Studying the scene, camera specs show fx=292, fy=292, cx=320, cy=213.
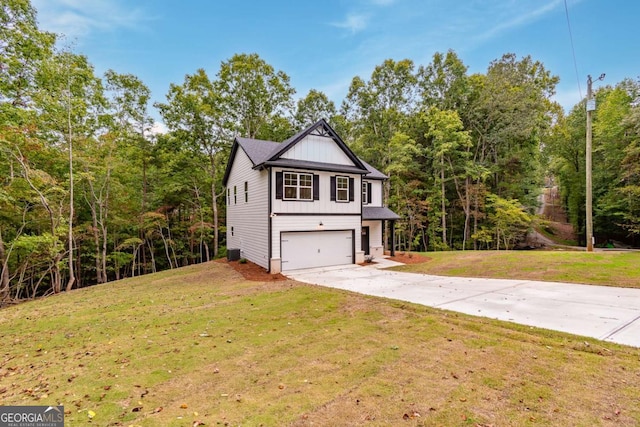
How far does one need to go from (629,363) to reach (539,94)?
30.7m

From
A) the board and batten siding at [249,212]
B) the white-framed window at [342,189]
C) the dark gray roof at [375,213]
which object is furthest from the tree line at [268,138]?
the white-framed window at [342,189]

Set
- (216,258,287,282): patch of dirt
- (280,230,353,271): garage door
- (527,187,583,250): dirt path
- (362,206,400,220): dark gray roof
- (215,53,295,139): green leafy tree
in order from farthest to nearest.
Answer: (527,187,583,250): dirt path < (215,53,295,139): green leafy tree < (362,206,400,220): dark gray roof < (280,230,353,271): garage door < (216,258,287,282): patch of dirt

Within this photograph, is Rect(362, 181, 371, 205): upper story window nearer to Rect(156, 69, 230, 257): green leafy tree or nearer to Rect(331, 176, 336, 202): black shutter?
Rect(331, 176, 336, 202): black shutter

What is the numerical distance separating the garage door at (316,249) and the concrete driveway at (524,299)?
5.32 ft

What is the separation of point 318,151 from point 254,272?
21.9 feet

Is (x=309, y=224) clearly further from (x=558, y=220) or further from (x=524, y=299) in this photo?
(x=558, y=220)

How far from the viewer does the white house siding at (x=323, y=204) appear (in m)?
13.4

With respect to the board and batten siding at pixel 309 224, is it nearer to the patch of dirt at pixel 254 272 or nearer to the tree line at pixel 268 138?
the patch of dirt at pixel 254 272

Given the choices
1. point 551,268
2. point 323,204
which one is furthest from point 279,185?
point 551,268

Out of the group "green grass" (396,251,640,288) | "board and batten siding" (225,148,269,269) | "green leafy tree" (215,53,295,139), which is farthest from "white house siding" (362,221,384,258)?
"green leafy tree" (215,53,295,139)

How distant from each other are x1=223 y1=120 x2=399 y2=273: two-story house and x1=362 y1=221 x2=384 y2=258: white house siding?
0.59 meters

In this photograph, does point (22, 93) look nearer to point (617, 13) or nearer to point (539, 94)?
point (617, 13)

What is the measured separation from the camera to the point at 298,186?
13992mm

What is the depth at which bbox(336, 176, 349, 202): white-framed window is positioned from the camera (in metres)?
15.2
